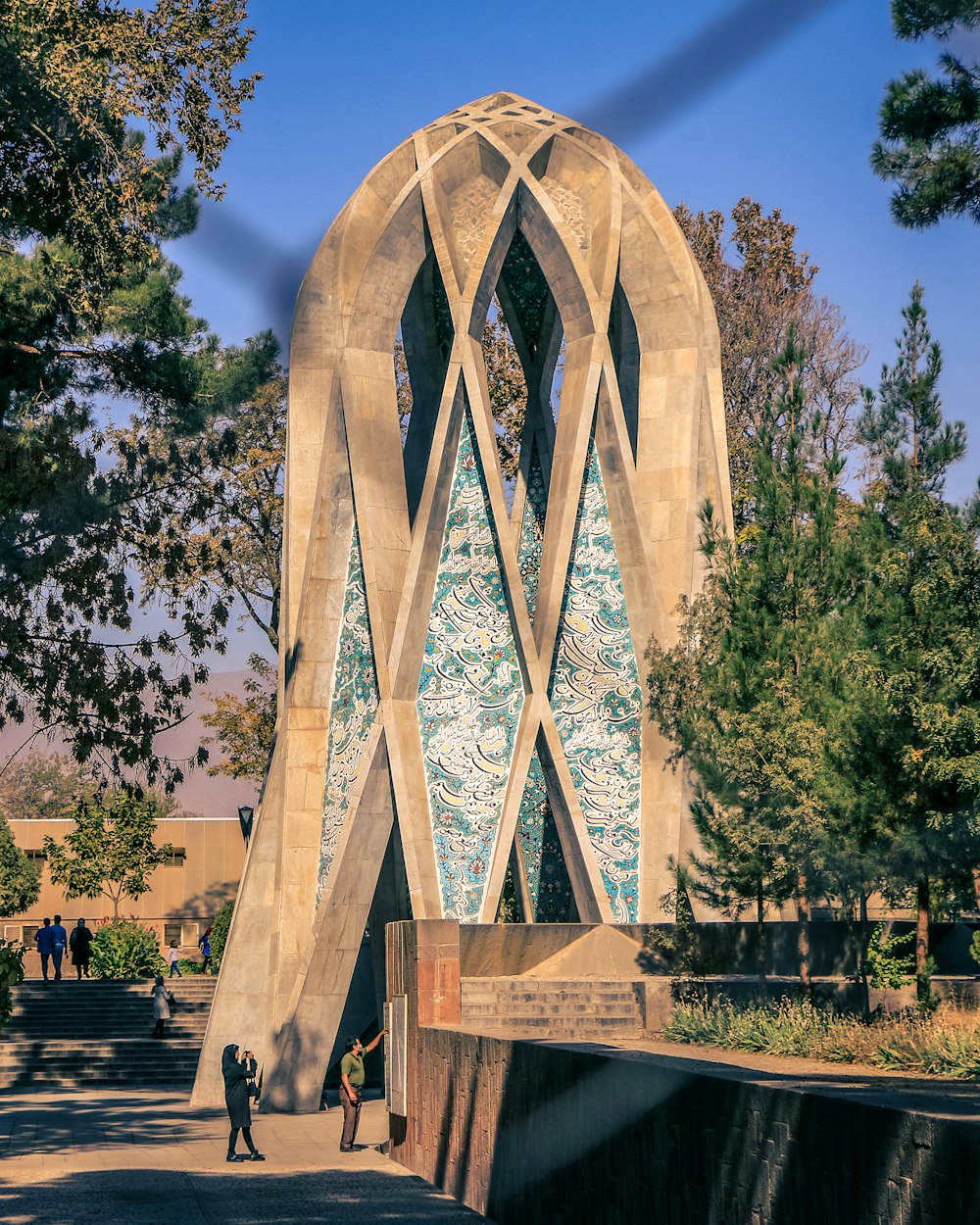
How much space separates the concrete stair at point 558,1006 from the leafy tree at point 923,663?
3.56 metres

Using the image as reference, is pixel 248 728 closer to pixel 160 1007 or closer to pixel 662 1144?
pixel 160 1007

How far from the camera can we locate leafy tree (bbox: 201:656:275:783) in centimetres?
3434

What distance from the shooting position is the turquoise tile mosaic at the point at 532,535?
2538cm

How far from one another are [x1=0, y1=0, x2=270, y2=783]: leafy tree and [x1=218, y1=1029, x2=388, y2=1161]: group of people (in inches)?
118

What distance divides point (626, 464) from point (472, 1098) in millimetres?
11035

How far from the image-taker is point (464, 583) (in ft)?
71.5

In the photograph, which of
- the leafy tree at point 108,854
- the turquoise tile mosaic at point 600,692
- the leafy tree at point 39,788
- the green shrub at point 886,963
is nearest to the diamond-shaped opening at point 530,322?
the turquoise tile mosaic at point 600,692

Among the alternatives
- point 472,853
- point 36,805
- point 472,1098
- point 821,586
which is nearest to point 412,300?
point 472,853

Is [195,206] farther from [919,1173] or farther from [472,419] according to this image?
[919,1173]

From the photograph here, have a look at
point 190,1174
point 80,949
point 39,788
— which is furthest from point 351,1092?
point 39,788

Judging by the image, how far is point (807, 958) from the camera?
1698 cm

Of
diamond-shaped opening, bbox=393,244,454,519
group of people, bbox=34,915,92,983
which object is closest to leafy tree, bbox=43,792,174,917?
group of people, bbox=34,915,92,983

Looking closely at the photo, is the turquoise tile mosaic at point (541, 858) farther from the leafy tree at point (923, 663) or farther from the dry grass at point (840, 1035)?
the leafy tree at point (923, 663)

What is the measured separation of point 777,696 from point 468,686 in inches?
225
